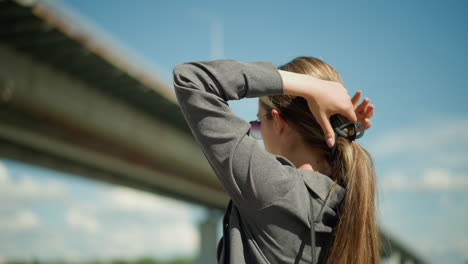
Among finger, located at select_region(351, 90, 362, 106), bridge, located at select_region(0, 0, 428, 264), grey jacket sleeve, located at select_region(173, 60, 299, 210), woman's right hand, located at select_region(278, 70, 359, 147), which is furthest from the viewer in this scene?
bridge, located at select_region(0, 0, 428, 264)

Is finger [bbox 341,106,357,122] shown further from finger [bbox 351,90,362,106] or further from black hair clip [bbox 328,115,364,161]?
finger [bbox 351,90,362,106]

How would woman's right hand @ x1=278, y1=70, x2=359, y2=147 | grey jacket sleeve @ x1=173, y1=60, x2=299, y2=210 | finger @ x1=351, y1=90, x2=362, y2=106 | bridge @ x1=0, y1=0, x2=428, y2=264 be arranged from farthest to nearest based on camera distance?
bridge @ x1=0, y1=0, x2=428, y2=264 → finger @ x1=351, y1=90, x2=362, y2=106 → woman's right hand @ x1=278, y1=70, x2=359, y2=147 → grey jacket sleeve @ x1=173, y1=60, x2=299, y2=210

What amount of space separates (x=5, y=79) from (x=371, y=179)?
9.97 m

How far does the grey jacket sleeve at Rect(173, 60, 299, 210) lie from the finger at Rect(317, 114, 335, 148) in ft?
0.68

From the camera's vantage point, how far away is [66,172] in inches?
695

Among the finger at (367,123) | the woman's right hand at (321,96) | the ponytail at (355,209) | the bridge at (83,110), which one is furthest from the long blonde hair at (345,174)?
the bridge at (83,110)

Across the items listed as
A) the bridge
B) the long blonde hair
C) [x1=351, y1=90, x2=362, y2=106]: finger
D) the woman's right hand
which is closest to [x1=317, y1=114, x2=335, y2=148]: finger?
the woman's right hand

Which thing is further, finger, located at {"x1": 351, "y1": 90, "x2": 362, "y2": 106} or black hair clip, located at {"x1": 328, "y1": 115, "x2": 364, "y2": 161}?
finger, located at {"x1": 351, "y1": 90, "x2": 362, "y2": 106}

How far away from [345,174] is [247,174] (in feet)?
1.68

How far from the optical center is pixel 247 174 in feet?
4.90

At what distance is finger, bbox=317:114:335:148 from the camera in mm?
1707

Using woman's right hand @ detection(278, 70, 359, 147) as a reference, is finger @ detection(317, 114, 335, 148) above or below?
below

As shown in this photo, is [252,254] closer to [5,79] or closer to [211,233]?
[5,79]

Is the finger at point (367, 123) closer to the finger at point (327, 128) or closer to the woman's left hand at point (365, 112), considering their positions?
the woman's left hand at point (365, 112)
